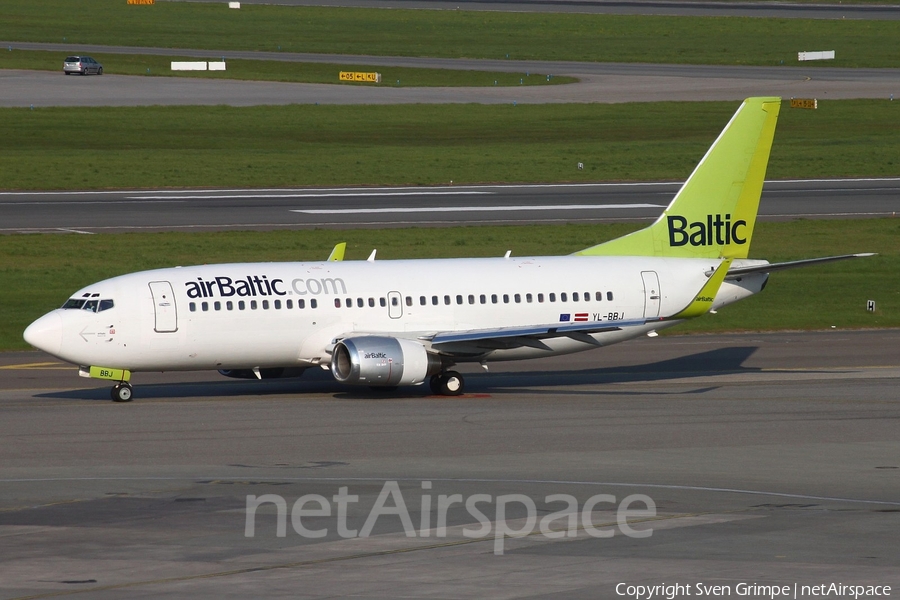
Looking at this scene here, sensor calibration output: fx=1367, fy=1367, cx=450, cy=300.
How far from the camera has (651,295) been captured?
43.4 meters

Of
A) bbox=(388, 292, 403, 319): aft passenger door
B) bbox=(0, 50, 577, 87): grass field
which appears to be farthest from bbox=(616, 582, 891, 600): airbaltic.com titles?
bbox=(0, 50, 577, 87): grass field

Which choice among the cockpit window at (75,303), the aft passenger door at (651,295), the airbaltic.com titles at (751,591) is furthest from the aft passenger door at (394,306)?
the airbaltic.com titles at (751,591)

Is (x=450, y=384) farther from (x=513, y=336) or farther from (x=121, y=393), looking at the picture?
(x=121, y=393)

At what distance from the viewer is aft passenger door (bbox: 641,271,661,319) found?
43.3 metres

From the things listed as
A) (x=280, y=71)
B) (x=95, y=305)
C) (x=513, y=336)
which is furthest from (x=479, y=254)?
(x=280, y=71)

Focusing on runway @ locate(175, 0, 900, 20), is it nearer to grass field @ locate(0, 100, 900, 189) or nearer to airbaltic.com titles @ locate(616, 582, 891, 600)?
grass field @ locate(0, 100, 900, 189)

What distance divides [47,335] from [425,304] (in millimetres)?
11029

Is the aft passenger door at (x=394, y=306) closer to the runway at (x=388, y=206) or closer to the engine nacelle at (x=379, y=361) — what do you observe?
the engine nacelle at (x=379, y=361)

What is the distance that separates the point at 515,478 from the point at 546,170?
66923 mm

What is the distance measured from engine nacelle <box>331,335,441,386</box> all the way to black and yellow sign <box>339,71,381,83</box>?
99779 millimetres

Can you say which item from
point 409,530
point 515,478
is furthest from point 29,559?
point 515,478

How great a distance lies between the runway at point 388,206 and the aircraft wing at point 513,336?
32.6 m

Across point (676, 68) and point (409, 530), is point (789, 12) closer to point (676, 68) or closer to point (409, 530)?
point (676, 68)

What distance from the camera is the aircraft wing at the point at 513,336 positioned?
39.8 m
